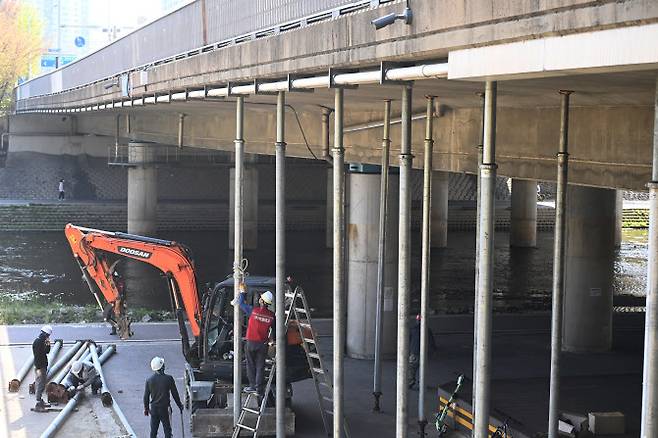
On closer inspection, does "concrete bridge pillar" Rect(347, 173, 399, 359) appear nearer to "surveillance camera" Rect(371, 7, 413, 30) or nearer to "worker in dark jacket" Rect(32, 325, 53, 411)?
"worker in dark jacket" Rect(32, 325, 53, 411)

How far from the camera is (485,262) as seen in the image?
911 cm

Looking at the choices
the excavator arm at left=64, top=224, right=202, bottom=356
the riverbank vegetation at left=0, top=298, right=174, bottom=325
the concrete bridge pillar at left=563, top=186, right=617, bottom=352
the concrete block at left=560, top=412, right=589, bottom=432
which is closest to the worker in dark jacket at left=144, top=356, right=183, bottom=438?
the excavator arm at left=64, top=224, right=202, bottom=356

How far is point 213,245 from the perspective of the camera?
51531 mm

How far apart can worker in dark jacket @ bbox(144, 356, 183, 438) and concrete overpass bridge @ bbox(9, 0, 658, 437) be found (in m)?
1.94

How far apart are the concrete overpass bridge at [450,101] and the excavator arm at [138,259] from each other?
9.24 ft

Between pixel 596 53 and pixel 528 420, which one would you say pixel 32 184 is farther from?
pixel 596 53

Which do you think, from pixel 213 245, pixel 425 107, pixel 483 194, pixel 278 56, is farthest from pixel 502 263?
pixel 483 194

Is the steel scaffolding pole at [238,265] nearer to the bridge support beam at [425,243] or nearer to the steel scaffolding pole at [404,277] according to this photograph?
the bridge support beam at [425,243]

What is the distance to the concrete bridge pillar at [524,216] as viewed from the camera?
53.8 meters

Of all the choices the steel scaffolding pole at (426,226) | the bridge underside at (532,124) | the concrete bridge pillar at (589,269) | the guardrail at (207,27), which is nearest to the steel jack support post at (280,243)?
the bridge underside at (532,124)

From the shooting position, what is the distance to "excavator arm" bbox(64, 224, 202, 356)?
A: 68.7 feet

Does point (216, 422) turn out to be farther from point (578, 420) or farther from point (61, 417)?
point (578, 420)

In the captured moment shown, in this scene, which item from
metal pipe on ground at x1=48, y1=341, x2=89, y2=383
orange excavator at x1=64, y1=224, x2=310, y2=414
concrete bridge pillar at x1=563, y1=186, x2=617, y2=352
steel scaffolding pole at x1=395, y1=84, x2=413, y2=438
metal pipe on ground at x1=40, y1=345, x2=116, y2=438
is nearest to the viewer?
steel scaffolding pole at x1=395, y1=84, x2=413, y2=438

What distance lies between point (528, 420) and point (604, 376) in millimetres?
4735
